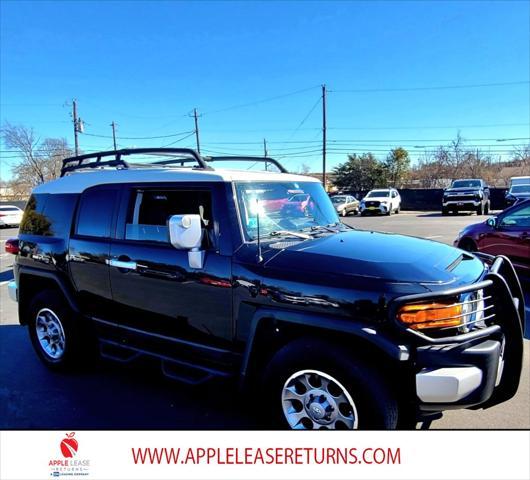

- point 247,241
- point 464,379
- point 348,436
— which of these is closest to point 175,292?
point 247,241

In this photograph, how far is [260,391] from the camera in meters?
2.62

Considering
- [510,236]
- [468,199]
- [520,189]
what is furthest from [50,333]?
[520,189]

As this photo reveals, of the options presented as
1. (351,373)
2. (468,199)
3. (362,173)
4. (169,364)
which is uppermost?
(362,173)

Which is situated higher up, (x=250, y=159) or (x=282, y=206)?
(x=250, y=159)

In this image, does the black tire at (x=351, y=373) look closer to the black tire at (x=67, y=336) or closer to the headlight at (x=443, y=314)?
the headlight at (x=443, y=314)

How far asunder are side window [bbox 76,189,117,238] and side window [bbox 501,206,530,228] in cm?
597

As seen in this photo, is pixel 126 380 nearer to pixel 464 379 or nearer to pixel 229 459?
pixel 229 459

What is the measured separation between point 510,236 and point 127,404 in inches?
237

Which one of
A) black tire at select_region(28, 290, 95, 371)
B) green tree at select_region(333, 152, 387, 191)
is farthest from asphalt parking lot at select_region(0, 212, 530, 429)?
green tree at select_region(333, 152, 387, 191)

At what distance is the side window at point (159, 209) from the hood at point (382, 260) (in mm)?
775

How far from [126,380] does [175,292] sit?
4.24 feet

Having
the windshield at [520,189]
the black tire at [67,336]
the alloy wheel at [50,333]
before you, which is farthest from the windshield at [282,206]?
the windshield at [520,189]

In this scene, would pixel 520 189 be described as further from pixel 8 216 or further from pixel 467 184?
pixel 8 216

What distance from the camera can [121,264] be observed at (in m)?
3.32
